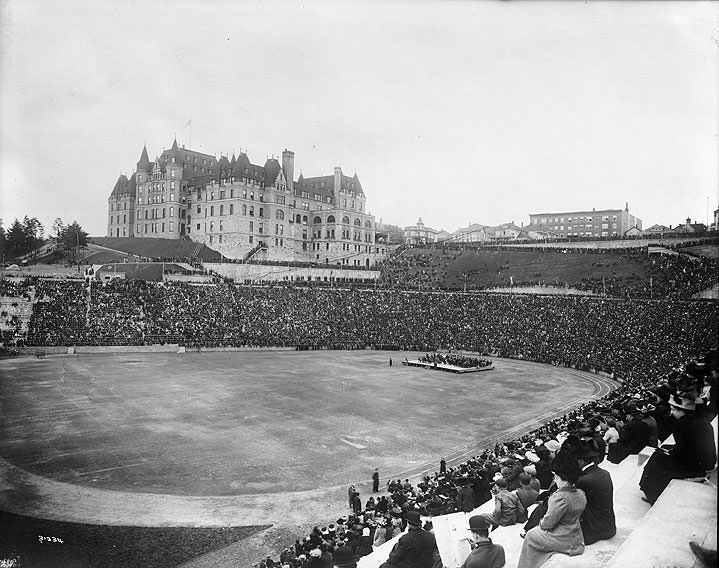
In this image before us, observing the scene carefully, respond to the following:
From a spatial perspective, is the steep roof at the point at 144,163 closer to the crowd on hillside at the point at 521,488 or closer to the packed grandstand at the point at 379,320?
the packed grandstand at the point at 379,320

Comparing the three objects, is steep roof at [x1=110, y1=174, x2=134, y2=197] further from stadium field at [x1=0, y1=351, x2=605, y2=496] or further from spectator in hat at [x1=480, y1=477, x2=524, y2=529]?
spectator in hat at [x1=480, y1=477, x2=524, y2=529]

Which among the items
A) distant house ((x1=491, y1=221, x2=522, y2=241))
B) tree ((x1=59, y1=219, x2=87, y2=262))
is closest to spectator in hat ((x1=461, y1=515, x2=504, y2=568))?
tree ((x1=59, y1=219, x2=87, y2=262))

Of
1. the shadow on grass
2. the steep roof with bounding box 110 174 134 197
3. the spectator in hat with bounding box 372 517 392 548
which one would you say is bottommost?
the shadow on grass

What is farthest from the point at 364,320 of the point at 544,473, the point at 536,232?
the point at 536,232

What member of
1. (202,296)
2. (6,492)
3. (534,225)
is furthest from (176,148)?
(6,492)

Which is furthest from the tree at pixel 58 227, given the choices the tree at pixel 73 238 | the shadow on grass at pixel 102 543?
the shadow on grass at pixel 102 543
